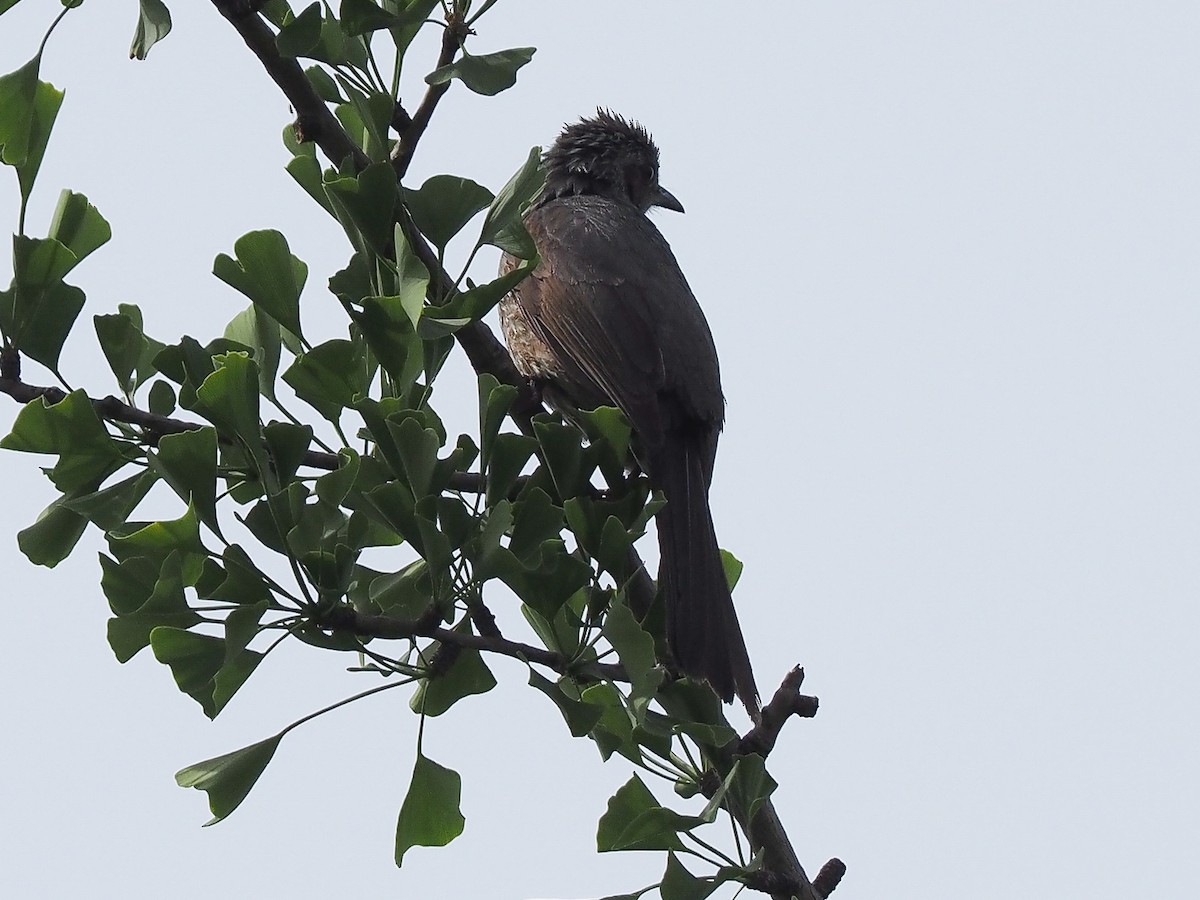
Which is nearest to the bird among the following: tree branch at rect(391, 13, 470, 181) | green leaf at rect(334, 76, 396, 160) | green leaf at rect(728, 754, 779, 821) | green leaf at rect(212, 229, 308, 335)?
green leaf at rect(728, 754, 779, 821)

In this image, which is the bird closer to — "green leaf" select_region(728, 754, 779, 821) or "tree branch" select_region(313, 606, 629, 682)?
"green leaf" select_region(728, 754, 779, 821)

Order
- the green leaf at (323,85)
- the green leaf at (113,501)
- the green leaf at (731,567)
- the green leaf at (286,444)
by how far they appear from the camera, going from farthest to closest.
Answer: the green leaf at (731,567)
the green leaf at (323,85)
the green leaf at (113,501)
the green leaf at (286,444)

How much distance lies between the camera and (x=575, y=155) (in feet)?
19.5

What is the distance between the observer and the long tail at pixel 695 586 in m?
3.36

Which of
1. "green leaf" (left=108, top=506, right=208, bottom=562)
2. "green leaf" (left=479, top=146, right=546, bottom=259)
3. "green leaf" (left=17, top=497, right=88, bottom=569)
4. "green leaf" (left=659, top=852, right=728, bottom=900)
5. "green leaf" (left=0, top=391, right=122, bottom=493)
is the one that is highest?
"green leaf" (left=479, top=146, right=546, bottom=259)

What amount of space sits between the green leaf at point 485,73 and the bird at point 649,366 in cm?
85

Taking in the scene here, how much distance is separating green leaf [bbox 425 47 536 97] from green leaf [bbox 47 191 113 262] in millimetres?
794

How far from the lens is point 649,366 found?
443 centimetres

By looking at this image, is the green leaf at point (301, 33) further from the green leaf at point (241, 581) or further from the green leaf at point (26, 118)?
the green leaf at point (241, 581)

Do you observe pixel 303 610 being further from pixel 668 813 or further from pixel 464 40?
pixel 464 40

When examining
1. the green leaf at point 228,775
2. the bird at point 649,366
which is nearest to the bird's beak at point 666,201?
the bird at point 649,366

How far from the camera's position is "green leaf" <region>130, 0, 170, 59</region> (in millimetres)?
2859

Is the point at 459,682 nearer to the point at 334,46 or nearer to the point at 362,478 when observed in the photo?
the point at 362,478

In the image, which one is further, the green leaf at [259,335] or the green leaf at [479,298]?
the green leaf at [259,335]
